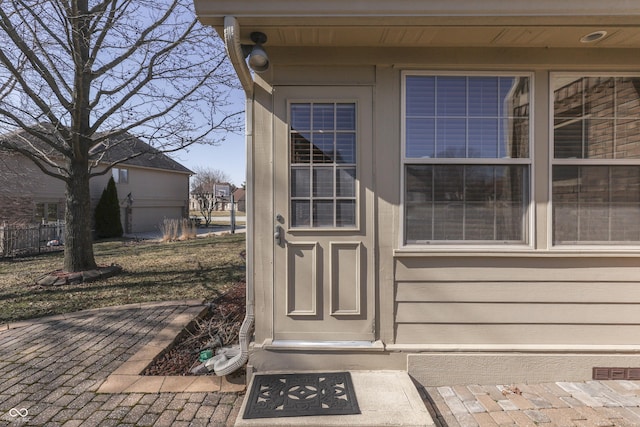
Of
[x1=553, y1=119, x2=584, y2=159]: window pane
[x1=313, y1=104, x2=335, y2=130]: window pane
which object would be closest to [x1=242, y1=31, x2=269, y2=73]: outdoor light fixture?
[x1=313, y1=104, x2=335, y2=130]: window pane

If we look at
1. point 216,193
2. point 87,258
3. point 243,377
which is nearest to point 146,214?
point 216,193

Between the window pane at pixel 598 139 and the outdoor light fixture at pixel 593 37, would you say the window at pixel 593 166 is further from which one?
the outdoor light fixture at pixel 593 37

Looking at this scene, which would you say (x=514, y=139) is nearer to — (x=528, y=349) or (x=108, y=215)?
(x=528, y=349)

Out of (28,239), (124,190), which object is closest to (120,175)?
(124,190)

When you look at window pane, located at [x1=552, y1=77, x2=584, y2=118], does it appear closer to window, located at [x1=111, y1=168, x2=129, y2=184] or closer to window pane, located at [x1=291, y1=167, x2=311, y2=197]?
window pane, located at [x1=291, y1=167, x2=311, y2=197]

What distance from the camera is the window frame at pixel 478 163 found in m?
2.50

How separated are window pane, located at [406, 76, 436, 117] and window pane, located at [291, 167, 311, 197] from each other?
95 cm

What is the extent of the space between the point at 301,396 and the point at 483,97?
2634mm

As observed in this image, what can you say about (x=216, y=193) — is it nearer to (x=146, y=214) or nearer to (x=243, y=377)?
(x=146, y=214)

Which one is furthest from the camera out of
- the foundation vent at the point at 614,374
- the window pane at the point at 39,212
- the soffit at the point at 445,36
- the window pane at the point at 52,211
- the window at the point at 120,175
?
the window at the point at 120,175

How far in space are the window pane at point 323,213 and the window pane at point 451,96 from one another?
1.16m

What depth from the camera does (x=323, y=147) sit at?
2527 millimetres

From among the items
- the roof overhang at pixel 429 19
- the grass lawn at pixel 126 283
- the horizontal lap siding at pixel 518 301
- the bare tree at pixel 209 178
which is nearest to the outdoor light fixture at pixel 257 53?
the roof overhang at pixel 429 19

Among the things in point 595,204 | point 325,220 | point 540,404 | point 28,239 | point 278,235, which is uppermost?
point 595,204
